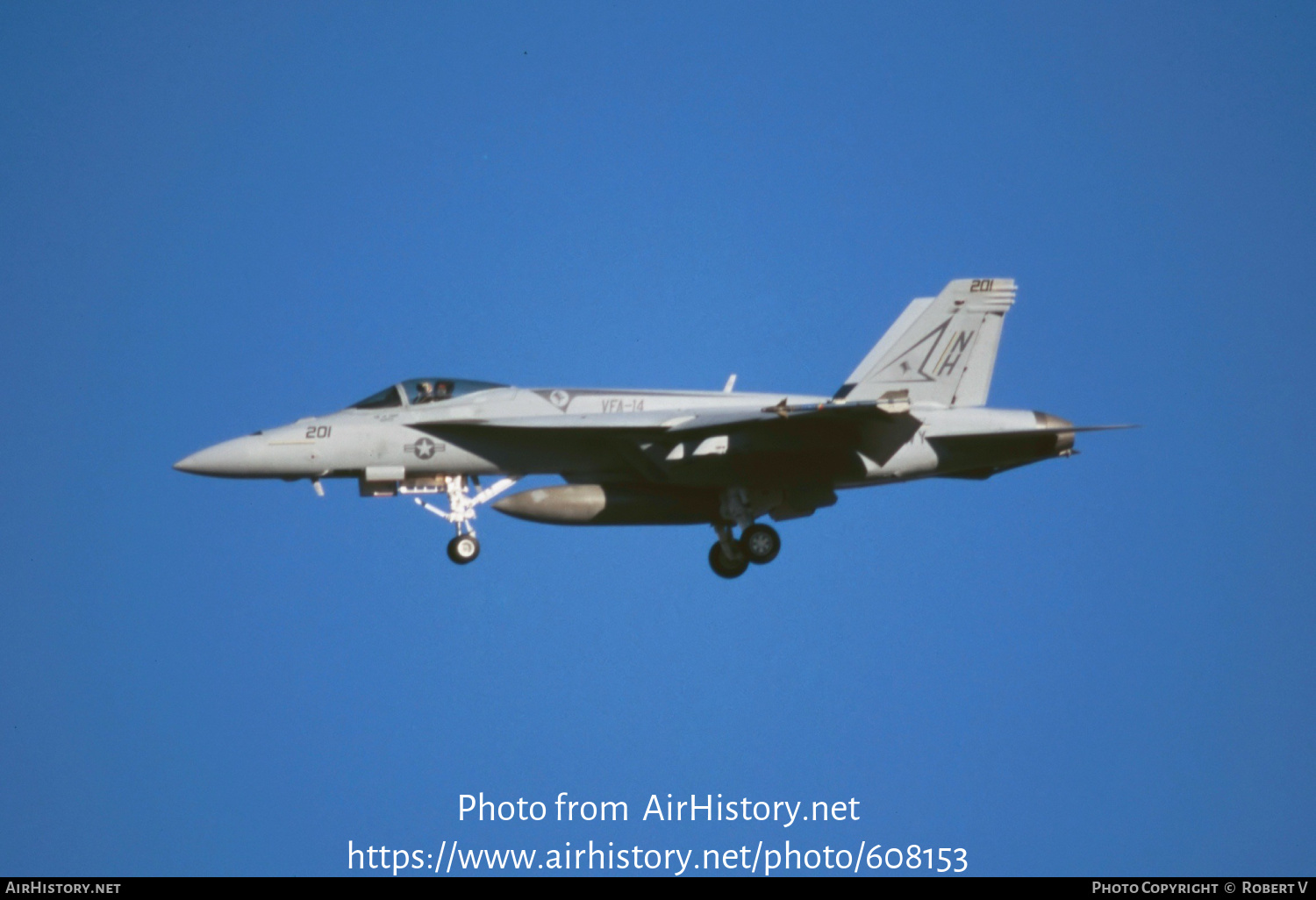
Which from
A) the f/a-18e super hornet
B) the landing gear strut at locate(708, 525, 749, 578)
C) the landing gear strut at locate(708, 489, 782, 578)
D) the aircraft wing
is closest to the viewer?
the aircraft wing

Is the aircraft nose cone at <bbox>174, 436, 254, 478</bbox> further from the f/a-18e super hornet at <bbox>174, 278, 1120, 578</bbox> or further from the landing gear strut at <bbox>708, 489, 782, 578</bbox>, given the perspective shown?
the landing gear strut at <bbox>708, 489, 782, 578</bbox>

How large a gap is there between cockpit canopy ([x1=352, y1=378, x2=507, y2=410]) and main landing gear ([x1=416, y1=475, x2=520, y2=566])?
1142 millimetres

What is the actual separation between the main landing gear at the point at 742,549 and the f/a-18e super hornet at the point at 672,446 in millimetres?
24

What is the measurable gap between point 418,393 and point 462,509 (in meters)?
1.76

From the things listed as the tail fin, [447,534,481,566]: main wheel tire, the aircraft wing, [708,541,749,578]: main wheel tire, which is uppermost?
the tail fin

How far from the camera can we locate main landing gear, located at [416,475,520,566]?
2125 centimetres

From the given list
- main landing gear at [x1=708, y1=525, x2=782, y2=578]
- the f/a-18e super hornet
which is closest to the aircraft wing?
the f/a-18e super hornet

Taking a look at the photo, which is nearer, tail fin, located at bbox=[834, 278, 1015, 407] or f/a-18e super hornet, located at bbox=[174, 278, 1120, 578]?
f/a-18e super hornet, located at bbox=[174, 278, 1120, 578]

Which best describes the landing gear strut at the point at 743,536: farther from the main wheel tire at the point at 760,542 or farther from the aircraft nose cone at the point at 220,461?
the aircraft nose cone at the point at 220,461

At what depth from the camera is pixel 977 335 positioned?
2205cm

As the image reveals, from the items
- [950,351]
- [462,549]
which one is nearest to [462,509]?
[462,549]

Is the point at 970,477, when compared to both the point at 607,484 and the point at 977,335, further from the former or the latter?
the point at 607,484
